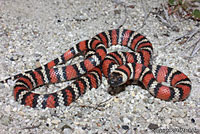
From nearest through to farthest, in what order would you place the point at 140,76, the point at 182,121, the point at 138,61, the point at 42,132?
the point at 42,132 → the point at 182,121 → the point at 140,76 → the point at 138,61

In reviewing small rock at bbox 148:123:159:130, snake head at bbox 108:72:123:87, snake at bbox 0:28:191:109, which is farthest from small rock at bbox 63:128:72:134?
small rock at bbox 148:123:159:130

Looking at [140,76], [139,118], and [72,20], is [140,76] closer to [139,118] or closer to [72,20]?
[139,118]

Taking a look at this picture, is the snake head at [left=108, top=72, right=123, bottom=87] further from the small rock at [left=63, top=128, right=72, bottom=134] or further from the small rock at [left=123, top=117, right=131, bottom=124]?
the small rock at [left=63, top=128, right=72, bottom=134]

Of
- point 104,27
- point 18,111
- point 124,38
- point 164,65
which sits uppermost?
point 104,27

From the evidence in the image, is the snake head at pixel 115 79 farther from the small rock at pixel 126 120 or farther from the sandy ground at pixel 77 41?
the small rock at pixel 126 120

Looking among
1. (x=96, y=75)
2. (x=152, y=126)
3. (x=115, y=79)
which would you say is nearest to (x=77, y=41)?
(x=96, y=75)

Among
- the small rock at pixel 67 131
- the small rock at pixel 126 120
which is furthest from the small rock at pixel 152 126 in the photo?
the small rock at pixel 67 131

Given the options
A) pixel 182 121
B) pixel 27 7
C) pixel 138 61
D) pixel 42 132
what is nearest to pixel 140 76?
pixel 138 61
